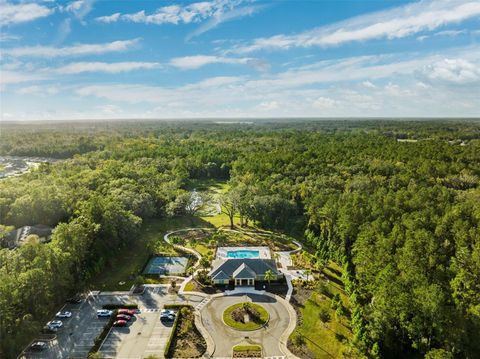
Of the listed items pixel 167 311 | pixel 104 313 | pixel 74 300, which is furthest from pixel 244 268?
pixel 74 300

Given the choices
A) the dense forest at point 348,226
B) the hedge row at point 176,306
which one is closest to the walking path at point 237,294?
the hedge row at point 176,306

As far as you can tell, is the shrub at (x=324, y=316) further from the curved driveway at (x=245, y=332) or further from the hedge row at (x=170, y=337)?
the hedge row at (x=170, y=337)

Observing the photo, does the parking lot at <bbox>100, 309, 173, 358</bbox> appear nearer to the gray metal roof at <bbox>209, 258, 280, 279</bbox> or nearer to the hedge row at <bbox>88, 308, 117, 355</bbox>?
the hedge row at <bbox>88, 308, 117, 355</bbox>

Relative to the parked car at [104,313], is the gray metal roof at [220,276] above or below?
above

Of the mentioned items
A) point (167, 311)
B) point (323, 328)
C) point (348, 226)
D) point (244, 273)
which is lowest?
point (323, 328)

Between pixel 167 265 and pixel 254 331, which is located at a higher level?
pixel 167 265

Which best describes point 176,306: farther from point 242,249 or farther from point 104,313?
point 242,249

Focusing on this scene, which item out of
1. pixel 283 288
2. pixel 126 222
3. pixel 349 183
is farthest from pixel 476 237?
pixel 126 222
